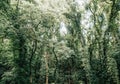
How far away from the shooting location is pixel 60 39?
3203 cm

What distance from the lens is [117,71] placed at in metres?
26.9

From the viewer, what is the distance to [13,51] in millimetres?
22219

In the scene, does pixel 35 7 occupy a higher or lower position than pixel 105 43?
higher

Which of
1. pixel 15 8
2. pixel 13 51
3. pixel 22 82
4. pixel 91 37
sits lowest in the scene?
pixel 22 82

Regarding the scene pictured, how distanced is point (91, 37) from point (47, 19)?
30.2 feet

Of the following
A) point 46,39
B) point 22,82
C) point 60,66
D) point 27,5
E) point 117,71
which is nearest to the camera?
point 27,5

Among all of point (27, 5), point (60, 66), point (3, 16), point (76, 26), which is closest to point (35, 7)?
point (27, 5)

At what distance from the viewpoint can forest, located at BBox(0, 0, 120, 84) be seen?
67.8ft

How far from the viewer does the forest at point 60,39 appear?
20.7 meters

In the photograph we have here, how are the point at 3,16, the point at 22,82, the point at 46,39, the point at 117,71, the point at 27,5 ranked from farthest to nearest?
the point at 117,71 < the point at 46,39 < the point at 22,82 < the point at 27,5 < the point at 3,16

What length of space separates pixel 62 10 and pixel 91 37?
5463 millimetres

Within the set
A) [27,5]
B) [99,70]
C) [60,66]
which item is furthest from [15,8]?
[60,66]

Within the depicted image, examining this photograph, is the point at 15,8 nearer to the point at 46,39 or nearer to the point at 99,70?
the point at 46,39

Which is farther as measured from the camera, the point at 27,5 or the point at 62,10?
the point at 62,10
